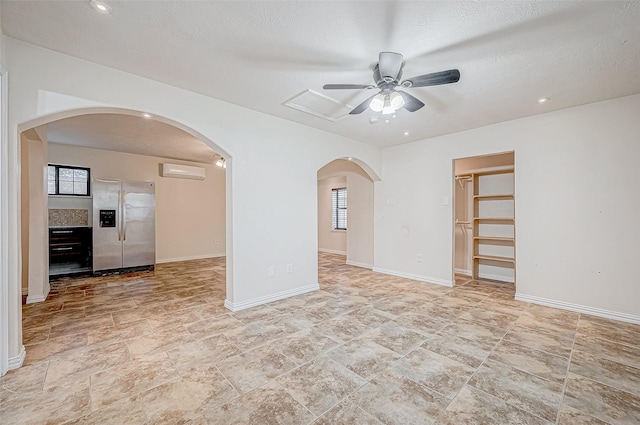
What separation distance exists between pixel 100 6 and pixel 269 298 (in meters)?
3.46

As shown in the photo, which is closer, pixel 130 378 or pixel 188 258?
pixel 130 378

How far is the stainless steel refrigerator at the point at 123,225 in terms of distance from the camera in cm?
555

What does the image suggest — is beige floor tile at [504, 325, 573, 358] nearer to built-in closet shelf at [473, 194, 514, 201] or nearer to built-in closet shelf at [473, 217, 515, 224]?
built-in closet shelf at [473, 217, 515, 224]

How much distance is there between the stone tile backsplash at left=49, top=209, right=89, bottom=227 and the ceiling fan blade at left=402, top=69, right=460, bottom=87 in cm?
706

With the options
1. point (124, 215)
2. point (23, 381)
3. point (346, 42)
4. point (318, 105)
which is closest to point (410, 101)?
point (346, 42)

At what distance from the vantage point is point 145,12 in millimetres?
1941

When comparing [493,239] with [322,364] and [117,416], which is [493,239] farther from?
[117,416]

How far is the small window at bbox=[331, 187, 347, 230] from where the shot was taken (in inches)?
339

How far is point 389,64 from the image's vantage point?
228 centimetres

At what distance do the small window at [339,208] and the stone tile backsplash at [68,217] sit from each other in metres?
6.27

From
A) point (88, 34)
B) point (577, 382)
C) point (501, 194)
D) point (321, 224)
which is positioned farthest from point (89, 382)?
point (321, 224)

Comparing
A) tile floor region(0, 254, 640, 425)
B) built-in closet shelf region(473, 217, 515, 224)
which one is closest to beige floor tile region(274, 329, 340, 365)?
tile floor region(0, 254, 640, 425)

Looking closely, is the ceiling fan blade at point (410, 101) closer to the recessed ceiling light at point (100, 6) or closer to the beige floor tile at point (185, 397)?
the recessed ceiling light at point (100, 6)

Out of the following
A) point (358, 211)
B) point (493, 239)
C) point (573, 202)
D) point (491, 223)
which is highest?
point (573, 202)
